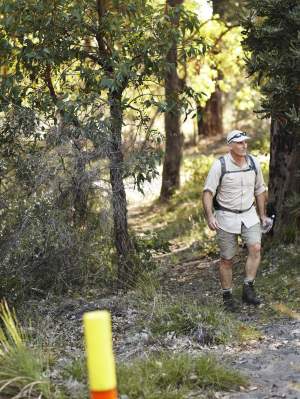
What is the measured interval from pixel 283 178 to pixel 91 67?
3.27 metres

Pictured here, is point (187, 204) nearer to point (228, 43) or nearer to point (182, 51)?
point (228, 43)

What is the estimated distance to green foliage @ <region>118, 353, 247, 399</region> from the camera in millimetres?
5254

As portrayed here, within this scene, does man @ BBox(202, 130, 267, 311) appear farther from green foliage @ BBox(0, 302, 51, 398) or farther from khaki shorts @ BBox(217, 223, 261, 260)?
green foliage @ BBox(0, 302, 51, 398)

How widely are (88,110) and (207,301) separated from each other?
252 centimetres

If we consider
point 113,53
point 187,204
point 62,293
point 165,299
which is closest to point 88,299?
point 62,293

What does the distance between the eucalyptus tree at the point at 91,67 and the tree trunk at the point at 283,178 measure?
2.34 meters

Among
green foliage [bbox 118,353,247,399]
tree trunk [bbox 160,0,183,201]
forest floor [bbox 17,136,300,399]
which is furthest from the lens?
tree trunk [bbox 160,0,183,201]

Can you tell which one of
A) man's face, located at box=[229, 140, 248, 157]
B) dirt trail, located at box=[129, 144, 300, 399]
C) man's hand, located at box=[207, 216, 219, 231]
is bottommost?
Result: dirt trail, located at box=[129, 144, 300, 399]

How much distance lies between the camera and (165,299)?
7.74 metres

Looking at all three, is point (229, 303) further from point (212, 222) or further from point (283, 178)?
point (283, 178)

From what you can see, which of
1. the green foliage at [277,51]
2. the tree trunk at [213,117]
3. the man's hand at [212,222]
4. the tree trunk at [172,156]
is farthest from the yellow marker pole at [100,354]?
the tree trunk at [213,117]

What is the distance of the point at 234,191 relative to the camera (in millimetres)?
7707

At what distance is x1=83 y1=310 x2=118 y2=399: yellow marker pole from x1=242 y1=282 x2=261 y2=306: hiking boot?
4.32m

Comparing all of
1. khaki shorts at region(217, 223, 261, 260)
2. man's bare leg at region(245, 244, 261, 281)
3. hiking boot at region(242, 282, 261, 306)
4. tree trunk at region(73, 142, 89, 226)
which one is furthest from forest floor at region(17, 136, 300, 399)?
tree trunk at region(73, 142, 89, 226)
